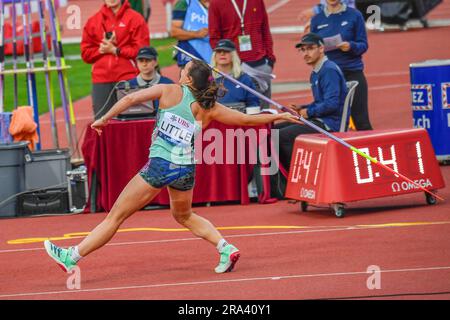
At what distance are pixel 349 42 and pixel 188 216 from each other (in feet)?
18.4

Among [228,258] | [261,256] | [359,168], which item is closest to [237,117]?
[228,258]

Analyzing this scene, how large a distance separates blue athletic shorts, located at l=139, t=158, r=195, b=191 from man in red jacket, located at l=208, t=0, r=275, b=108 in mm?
5398

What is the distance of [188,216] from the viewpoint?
10984 millimetres

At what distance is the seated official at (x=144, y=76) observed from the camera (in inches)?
583

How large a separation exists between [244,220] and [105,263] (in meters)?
2.42

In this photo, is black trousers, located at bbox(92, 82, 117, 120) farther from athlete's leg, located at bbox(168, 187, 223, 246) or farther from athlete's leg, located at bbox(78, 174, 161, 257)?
athlete's leg, located at bbox(78, 174, 161, 257)

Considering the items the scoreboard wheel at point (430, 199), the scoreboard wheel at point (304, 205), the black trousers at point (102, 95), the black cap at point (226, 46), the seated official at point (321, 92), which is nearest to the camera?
the scoreboard wheel at point (430, 199)

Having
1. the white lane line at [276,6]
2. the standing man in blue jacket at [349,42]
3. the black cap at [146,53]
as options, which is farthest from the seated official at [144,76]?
the white lane line at [276,6]

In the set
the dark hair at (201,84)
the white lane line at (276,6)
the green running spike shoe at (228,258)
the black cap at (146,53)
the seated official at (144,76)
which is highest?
the dark hair at (201,84)

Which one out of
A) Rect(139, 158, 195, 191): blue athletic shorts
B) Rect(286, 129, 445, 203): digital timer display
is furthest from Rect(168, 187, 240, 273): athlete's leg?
Rect(286, 129, 445, 203): digital timer display

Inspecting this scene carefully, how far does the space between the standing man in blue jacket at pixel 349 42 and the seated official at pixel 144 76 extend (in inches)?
91.3

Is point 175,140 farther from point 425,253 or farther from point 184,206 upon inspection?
point 425,253

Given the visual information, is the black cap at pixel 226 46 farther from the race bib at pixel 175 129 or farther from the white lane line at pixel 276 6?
the white lane line at pixel 276 6

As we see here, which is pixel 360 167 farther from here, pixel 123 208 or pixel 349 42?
pixel 123 208
